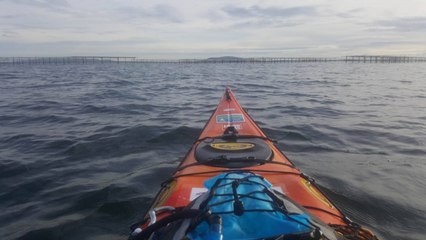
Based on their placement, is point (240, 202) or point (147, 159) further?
point (147, 159)

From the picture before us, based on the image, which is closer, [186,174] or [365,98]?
[186,174]

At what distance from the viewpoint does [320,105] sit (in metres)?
14.3

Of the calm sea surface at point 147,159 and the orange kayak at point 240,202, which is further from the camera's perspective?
the calm sea surface at point 147,159

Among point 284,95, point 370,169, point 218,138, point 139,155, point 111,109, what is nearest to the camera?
point 218,138

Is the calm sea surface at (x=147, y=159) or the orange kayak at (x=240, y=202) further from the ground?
the orange kayak at (x=240, y=202)

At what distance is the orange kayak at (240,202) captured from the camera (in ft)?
7.64

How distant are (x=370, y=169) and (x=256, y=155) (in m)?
3.11

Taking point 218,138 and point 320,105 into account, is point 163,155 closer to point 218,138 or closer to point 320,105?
point 218,138

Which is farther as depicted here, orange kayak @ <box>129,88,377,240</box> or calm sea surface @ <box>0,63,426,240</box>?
calm sea surface @ <box>0,63,426,240</box>

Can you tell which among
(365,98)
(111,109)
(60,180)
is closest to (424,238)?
(60,180)

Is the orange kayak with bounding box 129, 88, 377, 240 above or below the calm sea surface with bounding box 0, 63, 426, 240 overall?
above

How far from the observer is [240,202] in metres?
2.57

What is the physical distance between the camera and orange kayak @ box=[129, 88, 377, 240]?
2.33 m

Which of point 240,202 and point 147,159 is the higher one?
point 240,202
